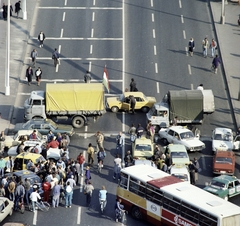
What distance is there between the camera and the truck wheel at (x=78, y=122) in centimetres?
6419

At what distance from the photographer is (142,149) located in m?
58.8

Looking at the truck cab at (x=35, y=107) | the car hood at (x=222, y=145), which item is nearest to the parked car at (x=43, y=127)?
the truck cab at (x=35, y=107)

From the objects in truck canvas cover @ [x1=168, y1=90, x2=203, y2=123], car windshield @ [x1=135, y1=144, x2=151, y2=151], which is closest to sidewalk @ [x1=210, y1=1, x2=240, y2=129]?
truck canvas cover @ [x1=168, y1=90, x2=203, y2=123]

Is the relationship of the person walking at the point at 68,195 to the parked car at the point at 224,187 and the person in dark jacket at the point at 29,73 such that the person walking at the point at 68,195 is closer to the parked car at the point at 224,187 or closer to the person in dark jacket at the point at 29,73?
the parked car at the point at 224,187

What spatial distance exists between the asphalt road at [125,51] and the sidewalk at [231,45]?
0.64 m

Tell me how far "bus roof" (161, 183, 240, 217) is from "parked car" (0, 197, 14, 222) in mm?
8634

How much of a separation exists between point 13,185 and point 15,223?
173 inches

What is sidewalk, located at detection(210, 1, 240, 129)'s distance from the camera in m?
70.5

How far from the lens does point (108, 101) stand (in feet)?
220

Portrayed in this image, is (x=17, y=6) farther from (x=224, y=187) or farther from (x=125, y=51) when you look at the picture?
(x=224, y=187)

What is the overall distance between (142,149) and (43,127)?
7565mm

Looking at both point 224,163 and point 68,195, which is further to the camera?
point 224,163

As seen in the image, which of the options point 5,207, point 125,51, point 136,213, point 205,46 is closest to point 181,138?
point 136,213

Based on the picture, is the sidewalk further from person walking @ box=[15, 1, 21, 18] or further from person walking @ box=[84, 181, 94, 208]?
person walking @ box=[15, 1, 21, 18]
